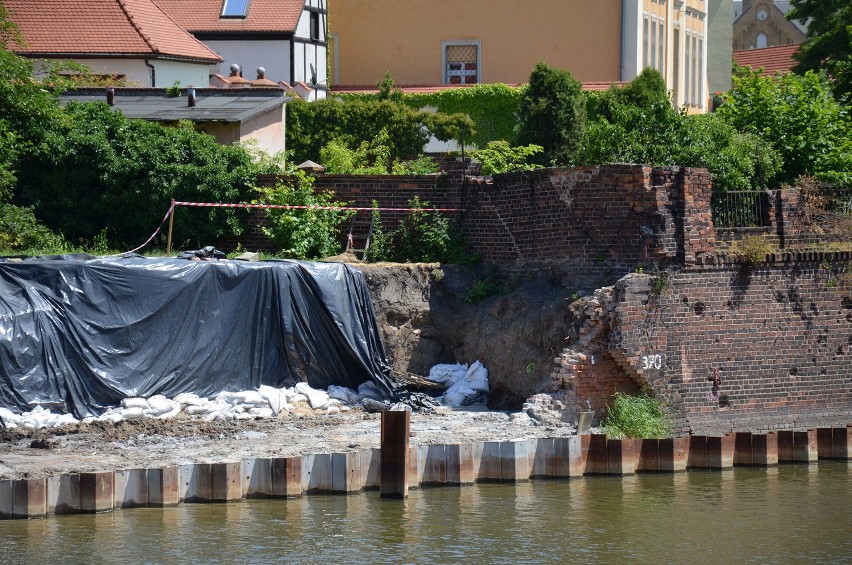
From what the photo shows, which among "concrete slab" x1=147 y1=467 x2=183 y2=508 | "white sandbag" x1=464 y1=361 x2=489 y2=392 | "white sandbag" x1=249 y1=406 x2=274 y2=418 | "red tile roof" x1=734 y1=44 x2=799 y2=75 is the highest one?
"red tile roof" x1=734 y1=44 x2=799 y2=75

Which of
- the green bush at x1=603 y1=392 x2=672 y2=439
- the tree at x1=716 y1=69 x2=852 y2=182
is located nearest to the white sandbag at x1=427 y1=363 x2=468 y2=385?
the green bush at x1=603 y1=392 x2=672 y2=439

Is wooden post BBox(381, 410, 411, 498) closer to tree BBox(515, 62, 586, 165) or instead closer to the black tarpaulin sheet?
the black tarpaulin sheet

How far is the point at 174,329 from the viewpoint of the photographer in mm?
18922

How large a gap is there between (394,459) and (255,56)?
93.5 feet

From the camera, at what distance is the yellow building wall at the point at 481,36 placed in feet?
148

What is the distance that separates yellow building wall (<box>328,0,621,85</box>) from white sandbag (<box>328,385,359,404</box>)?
27.5 m

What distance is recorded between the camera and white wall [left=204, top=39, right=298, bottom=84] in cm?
4194

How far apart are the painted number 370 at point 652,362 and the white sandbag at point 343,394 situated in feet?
14.5

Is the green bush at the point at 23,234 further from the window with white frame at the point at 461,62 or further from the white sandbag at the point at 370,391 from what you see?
the window with white frame at the point at 461,62

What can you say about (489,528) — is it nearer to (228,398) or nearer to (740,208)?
(228,398)

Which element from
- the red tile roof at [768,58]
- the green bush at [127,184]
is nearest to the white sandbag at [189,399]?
the green bush at [127,184]

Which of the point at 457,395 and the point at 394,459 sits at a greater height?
the point at 457,395

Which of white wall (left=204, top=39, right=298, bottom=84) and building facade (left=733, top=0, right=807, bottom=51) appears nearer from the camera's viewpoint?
white wall (left=204, top=39, right=298, bottom=84)

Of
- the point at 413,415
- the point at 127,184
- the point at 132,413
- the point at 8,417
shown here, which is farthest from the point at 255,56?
the point at 8,417
